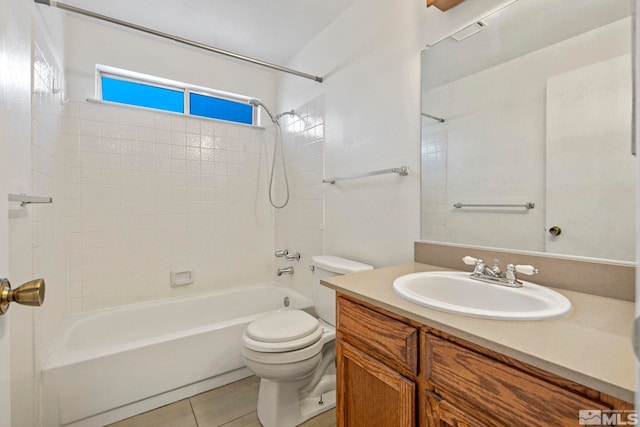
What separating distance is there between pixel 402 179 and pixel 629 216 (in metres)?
0.87

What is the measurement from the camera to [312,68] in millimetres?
2254

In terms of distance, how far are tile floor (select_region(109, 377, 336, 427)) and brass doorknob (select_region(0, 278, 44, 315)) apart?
4.51 ft

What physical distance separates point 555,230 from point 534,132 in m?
0.37

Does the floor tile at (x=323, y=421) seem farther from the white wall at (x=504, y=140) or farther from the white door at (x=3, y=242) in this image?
the white door at (x=3, y=242)

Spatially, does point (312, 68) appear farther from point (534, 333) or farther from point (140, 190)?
point (534, 333)

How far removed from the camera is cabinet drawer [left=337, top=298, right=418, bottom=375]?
81cm

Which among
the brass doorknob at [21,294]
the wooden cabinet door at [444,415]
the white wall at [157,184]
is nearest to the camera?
the brass doorknob at [21,294]

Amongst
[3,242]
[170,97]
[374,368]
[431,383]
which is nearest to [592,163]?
[431,383]

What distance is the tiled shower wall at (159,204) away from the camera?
2020mm

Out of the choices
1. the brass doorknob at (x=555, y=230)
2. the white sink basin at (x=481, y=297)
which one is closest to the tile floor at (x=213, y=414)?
the white sink basin at (x=481, y=297)

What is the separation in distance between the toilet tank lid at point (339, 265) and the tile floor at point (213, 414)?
0.81 meters

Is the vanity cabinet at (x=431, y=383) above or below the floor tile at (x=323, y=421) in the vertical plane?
above

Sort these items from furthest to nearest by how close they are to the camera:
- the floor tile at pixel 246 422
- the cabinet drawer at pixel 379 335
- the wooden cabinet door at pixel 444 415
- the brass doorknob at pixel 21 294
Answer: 1. the floor tile at pixel 246 422
2. the cabinet drawer at pixel 379 335
3. the wooden cabinet door at pixel 444 415
4. the brass doorknob at pixel 21 294

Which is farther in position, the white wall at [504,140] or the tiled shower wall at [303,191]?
the tiled shower wall at [303,191]
